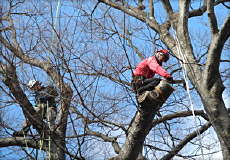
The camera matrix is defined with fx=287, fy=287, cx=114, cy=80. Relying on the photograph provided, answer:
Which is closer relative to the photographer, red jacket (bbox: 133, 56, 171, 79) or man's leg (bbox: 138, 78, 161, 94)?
man's leg (bbox: 138, 78, 161, 94)

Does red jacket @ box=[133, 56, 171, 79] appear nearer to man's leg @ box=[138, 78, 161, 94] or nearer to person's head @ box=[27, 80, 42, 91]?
man's leg @ box=[138, 78, 161, 94]

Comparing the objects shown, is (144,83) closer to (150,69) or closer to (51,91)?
(150,69)

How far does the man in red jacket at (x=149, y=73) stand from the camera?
4096mm

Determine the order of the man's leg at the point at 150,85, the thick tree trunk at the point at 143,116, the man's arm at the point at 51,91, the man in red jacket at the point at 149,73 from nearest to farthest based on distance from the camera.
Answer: the thick tree trunk at the point at 143,116 → the man's leg at the point at 150,85 → the man in red jacket at the point at 149,73 → the man's arm at the point at 51,91

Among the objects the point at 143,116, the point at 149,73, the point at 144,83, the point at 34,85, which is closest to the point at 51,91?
the point at 34,85

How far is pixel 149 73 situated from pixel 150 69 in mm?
98

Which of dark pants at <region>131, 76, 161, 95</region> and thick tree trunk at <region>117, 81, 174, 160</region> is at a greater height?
dark pants at <region>131, 76, 161, 95</region>

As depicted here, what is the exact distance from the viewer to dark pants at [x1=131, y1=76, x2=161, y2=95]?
3.97 m

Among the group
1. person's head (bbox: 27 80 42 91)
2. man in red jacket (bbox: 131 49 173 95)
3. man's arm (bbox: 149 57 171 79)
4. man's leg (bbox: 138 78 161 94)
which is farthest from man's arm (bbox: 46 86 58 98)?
man's arm (bbox: 149 57 171 79)

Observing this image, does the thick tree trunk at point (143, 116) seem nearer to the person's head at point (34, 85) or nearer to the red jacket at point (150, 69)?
the red jacket at point (150, 69)

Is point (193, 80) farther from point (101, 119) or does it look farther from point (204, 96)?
point (101, 119)

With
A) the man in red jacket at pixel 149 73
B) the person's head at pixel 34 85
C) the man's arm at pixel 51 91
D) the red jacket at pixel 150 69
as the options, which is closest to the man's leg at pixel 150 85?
the man in red jacket at pixel 149 73

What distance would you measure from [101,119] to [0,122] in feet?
5.22

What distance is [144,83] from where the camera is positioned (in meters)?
4.34
